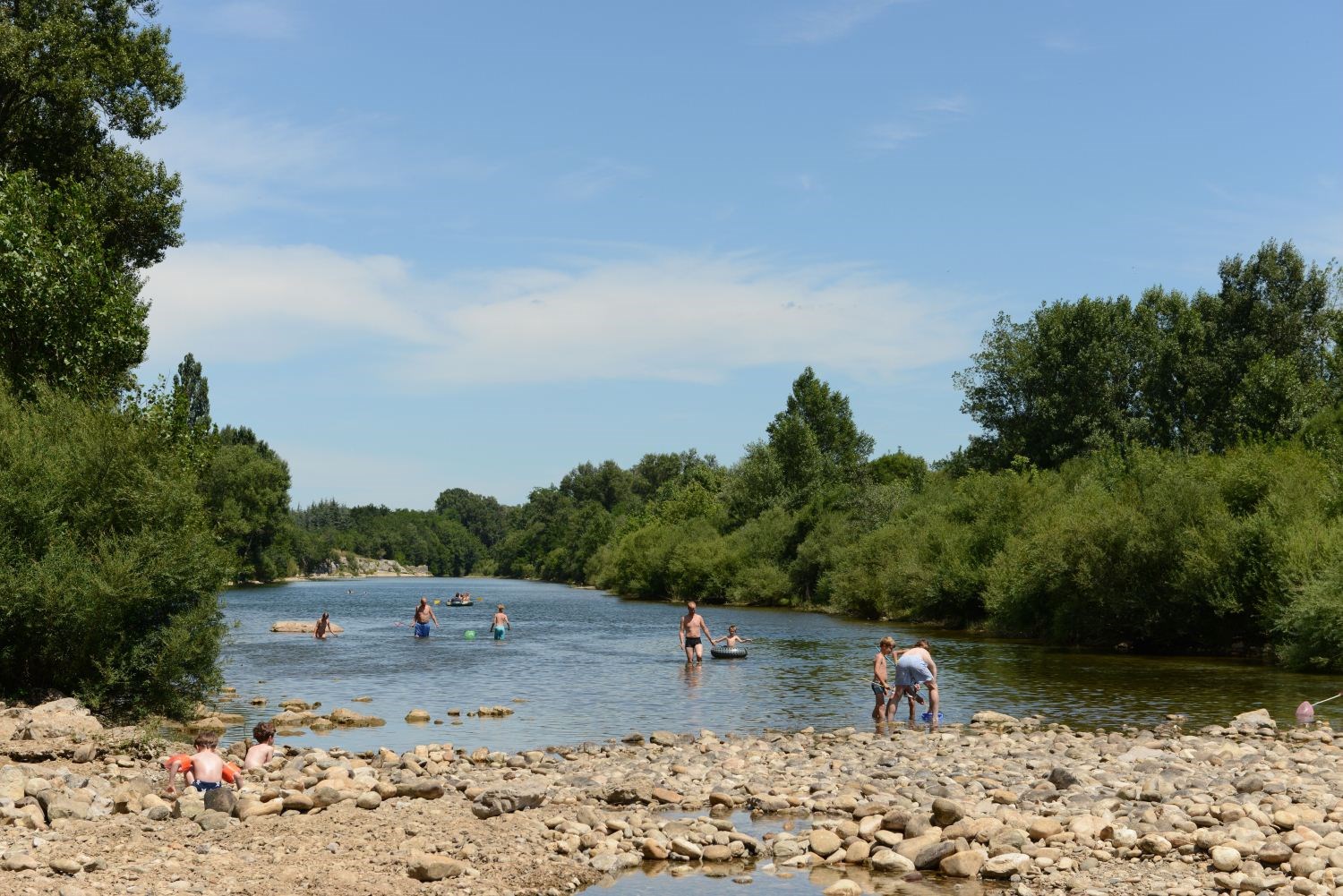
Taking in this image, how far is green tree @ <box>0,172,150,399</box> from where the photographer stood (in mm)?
29250

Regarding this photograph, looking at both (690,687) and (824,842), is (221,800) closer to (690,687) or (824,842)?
(824,842)

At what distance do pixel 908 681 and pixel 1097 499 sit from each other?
31193 mm

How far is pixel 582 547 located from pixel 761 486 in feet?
202

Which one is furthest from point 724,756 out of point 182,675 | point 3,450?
point 3,450

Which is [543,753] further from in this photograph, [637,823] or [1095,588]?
[1095,588]

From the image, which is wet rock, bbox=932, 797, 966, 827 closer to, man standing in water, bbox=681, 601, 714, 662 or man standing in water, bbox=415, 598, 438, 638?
man standing in water, bbox=681, 601, 714, 662

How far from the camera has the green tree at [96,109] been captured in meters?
32.9

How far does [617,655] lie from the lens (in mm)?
47562

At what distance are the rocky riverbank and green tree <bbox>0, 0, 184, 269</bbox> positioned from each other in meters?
20.6

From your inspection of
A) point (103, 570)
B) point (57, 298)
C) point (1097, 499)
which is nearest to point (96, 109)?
point (57, 298)

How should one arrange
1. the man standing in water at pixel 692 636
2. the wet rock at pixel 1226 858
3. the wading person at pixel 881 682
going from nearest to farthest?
the wet rock at pixel 1226 858
the wading person at pixel 881 682
the man standing in water at pixel 692 636

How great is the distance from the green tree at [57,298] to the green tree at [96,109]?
7.14 feet

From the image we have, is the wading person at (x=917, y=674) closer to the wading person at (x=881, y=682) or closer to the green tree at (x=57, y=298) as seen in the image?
the wading person at (x=881, y=682)

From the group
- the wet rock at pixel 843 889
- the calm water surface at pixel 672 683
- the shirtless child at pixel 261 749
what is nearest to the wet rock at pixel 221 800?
the shirtless child at pixel 261 749
